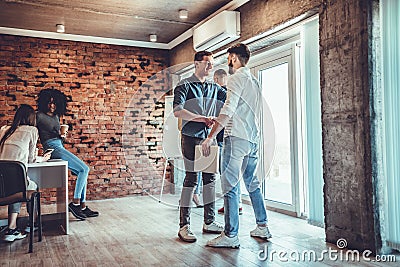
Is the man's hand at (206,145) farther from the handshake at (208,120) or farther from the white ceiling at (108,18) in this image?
the white ceiling at (108,18)

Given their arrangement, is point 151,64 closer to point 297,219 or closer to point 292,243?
point 297,219

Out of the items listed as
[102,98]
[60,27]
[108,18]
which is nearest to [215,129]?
[108,18]

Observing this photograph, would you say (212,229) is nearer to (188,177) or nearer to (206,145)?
(188,177)

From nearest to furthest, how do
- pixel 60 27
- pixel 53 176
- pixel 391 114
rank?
pixel 391 114, pixel 53 176, pixel 60 27

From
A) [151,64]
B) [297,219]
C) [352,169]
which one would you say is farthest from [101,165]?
[352,169]

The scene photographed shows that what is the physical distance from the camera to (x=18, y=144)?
10.3 feet

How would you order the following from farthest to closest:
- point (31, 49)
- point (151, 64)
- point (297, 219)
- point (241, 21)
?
1. point (151, 64)
2. point (31, 49)
3. point (241, 21)
4. point (297, 219)

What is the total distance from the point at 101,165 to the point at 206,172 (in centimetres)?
305

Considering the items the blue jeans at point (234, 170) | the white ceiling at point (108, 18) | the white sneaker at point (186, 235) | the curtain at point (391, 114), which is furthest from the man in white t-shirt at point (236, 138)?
the white ceiling at point (108, 18)

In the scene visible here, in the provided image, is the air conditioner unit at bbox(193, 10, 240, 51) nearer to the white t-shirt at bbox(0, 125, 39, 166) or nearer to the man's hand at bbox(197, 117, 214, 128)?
the man's hand at bbox(197, 117, 214, 128)

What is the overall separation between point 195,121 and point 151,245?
1023 mm

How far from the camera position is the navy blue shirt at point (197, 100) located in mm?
2990

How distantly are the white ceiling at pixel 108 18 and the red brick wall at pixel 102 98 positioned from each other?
167 millimetres

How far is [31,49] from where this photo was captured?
525 cm
